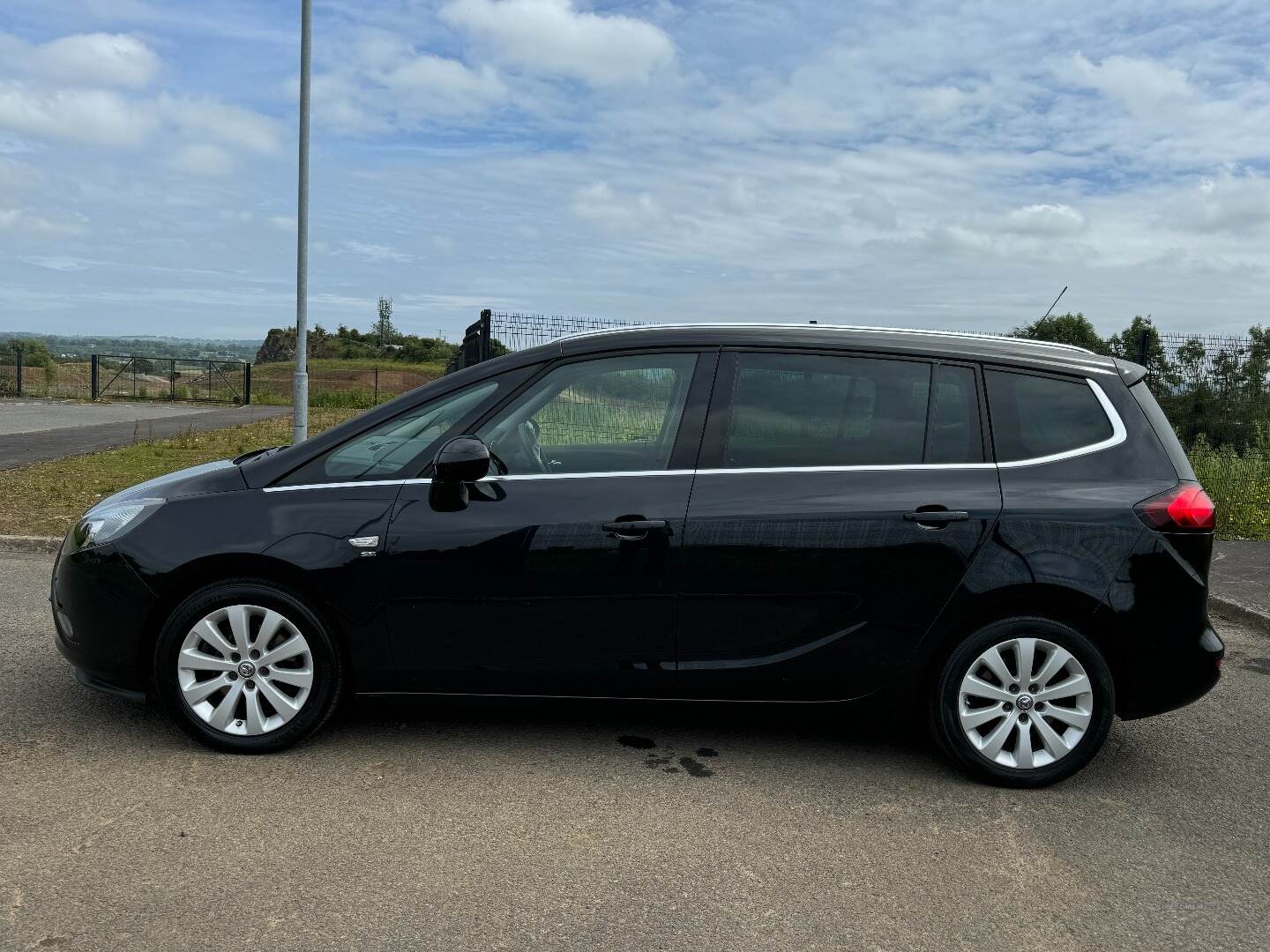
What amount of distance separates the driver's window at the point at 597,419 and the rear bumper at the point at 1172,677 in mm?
1931

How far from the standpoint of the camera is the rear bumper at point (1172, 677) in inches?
167

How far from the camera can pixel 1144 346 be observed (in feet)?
44.6

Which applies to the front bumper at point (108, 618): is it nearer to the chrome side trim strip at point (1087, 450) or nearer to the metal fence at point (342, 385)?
the chrome side trim strip at point (1087, 450)

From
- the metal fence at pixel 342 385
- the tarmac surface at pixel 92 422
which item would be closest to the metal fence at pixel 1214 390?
the tarmac surface at pixel 92 422

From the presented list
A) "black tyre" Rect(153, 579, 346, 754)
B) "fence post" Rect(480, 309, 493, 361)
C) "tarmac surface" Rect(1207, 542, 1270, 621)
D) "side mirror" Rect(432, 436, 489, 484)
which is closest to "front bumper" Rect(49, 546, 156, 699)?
"black tyre" Rect(153, 579, 346, 754)

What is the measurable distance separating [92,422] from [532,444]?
874 inches

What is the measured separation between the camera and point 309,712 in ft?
14.0

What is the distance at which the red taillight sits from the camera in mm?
4176

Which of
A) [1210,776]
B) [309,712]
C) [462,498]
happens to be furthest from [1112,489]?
[309,712]

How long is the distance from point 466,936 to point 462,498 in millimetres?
1654

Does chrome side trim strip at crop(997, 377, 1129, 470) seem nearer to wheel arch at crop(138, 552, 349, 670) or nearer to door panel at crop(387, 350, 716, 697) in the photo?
door panel at crop(387, 350, 716, 697)

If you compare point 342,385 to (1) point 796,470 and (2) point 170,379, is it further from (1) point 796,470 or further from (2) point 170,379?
(1) point 796,470

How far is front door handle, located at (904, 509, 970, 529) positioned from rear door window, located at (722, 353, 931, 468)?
213mm

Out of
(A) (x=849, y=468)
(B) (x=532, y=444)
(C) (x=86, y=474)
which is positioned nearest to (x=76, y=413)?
(C) (x=86, y=474)
